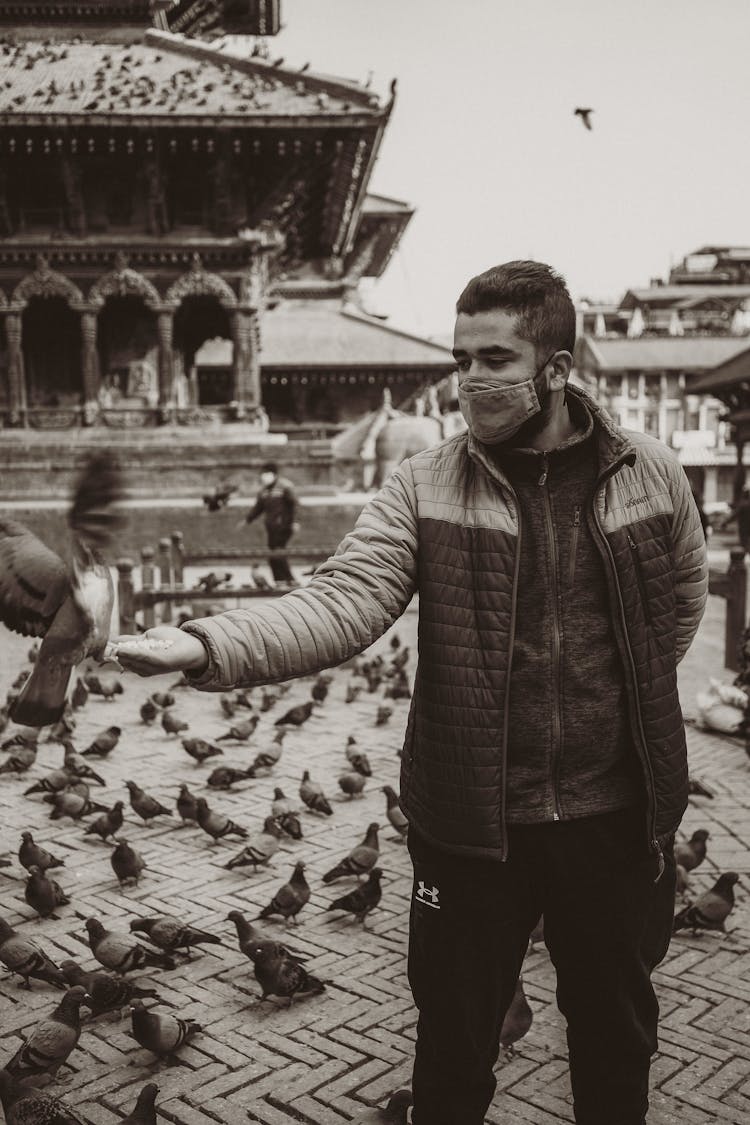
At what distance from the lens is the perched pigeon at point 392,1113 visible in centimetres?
329

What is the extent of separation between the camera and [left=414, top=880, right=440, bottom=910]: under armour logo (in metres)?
2.57

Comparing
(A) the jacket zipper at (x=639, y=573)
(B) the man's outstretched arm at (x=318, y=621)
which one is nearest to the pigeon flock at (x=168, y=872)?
(B) the man's outstretched arm at (x=318, y=621)

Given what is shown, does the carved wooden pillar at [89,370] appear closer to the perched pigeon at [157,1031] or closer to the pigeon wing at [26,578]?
the perched pigeon at [157,1031]

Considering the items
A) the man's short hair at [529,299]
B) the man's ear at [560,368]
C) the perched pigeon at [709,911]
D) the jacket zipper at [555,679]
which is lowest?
the perched pigeon at [709,911]

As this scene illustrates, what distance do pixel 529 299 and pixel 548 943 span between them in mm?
1668

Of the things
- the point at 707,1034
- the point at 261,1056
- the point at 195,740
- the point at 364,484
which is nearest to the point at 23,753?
the point at 195,740

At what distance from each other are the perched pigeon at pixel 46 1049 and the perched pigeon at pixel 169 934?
0.84 m

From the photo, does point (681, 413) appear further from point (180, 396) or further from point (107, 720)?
point (107, 720)

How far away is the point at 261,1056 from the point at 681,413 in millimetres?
58042

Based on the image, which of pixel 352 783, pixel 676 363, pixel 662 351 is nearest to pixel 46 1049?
pixel 352 783

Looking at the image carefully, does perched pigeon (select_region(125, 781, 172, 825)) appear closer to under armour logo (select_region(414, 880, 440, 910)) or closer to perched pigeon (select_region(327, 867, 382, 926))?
perched pigeon (select_region(327, 867, 382, 926))

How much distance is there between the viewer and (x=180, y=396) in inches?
852

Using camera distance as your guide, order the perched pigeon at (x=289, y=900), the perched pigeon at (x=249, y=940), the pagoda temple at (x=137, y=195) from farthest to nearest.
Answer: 1. the pagoda temple at (x=137, y=195)
2. the perched pigeon at (x=289, y=900)
3. the perched pigeon at (x=249, y=940)

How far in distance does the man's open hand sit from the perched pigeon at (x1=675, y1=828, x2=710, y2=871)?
12.5 ft
